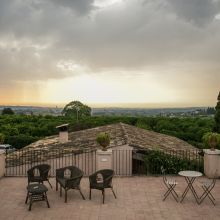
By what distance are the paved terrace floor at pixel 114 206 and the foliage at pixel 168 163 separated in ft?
6.26

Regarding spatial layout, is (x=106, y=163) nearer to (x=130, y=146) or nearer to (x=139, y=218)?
(x=130, y=146)

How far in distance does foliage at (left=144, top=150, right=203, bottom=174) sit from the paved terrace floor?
6.26 feet

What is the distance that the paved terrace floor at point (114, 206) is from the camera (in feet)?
32.0

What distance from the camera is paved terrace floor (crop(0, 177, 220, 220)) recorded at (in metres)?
9.75

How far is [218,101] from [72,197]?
12.8m

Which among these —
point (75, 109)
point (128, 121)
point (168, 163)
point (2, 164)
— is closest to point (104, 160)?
point (168, 163)

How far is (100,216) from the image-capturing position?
9703 millimetres

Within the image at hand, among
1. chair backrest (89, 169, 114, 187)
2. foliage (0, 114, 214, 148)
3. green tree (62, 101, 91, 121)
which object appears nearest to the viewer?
chair backrest (89, 169, 114, 187)

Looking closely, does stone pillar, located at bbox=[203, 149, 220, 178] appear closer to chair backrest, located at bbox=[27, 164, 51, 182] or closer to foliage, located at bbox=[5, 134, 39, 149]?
chair backrest, located at bbox=[27, 164, 51, 182]

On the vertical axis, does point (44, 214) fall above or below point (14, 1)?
below

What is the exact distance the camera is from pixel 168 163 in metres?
14.6

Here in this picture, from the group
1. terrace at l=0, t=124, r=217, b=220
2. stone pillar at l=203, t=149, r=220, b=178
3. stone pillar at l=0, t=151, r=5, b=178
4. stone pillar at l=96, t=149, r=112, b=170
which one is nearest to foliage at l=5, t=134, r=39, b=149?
terrace at l=0, t=124, r=217, b=220

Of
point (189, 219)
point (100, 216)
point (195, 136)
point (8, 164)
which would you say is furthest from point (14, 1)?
point (195, 136)

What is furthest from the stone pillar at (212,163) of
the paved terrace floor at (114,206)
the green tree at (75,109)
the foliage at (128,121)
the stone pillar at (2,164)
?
the green tree at (75,109)
